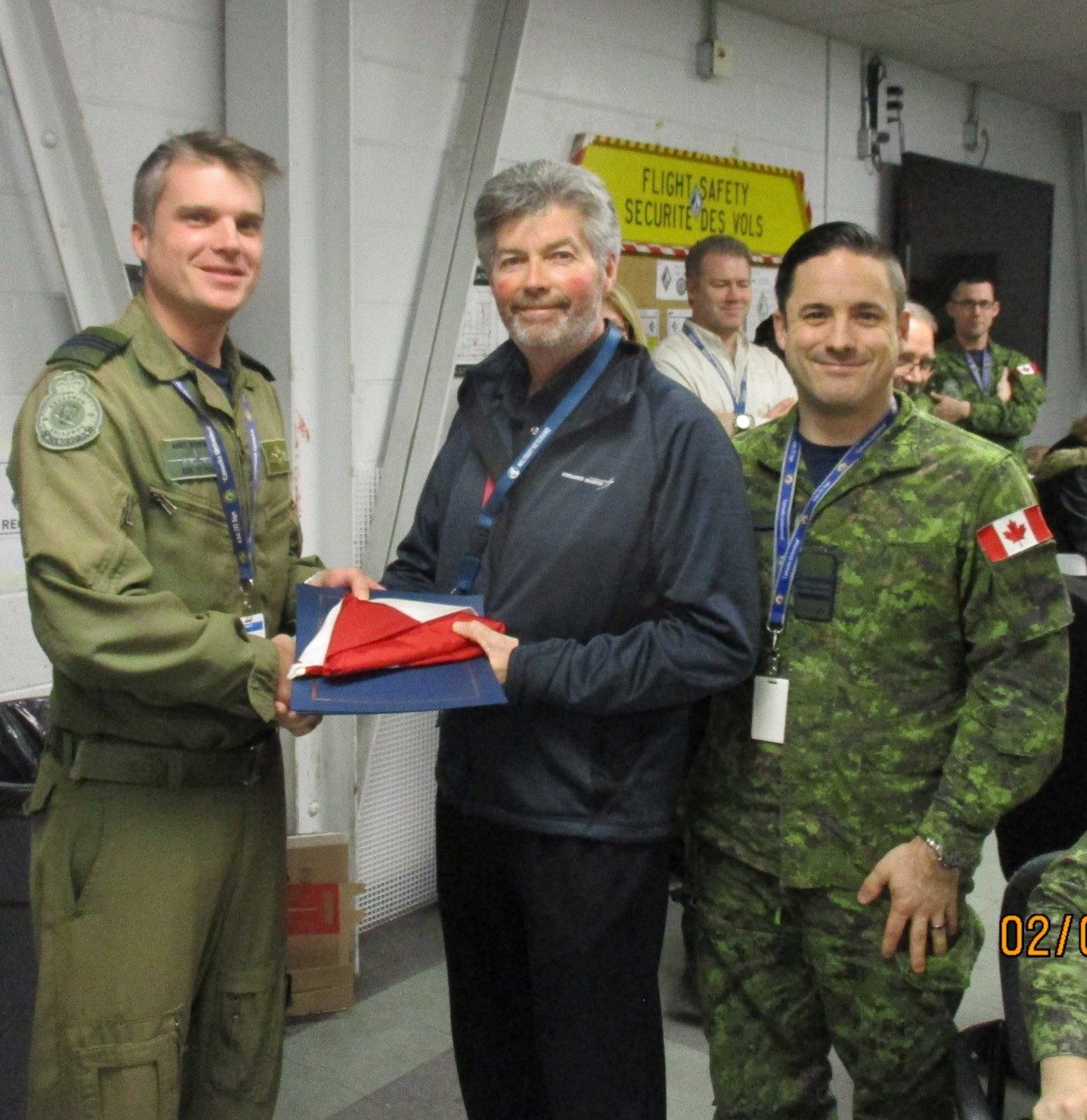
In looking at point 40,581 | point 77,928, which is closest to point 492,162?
point 40,581

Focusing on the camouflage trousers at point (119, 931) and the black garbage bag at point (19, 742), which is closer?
the camouflage trousers at point (119, 931)

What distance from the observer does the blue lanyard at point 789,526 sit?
1.66m

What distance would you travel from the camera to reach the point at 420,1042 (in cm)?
274

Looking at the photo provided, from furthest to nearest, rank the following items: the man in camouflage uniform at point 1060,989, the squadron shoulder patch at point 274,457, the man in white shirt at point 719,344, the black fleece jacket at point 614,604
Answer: the man in white shirt at point 719,344
the squadron shoulder patch at point 274,457
the black fleece jacket at point 614,604
the man in camouflage uniform at point 1060,989

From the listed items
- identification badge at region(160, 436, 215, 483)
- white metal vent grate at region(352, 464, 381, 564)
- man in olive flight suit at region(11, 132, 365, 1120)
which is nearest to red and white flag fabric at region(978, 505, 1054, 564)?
man in olive flight suit at region(11, 132, 365, 1120)

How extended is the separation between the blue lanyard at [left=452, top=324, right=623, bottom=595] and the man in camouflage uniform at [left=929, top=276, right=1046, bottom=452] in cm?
366

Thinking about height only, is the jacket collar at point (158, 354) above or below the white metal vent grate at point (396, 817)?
above

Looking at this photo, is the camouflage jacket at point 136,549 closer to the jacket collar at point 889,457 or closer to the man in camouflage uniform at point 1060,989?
the jacket collar at point 889,457

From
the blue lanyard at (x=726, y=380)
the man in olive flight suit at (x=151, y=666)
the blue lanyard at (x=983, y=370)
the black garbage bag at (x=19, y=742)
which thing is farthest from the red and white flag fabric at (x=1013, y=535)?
the blue lanyard at (x=983, y=370)

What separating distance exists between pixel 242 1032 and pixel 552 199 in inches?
50.3

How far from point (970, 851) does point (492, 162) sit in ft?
7.43

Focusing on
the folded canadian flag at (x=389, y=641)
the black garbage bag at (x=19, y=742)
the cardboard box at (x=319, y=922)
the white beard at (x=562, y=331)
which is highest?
the white beard at (x=562, y=331)

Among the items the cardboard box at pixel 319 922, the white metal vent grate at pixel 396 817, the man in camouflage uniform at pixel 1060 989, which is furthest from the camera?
the white metal vent grate at pixel 396 817

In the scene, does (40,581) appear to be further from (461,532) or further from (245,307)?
(245,307)
